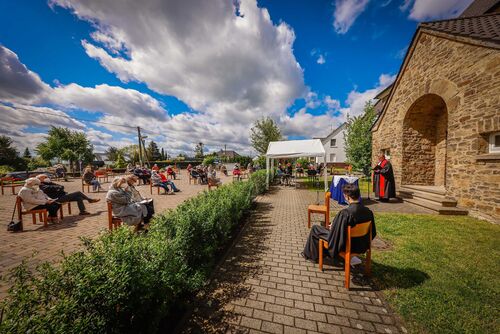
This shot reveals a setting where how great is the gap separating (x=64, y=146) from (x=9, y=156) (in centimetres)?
1740

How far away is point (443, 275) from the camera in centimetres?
297

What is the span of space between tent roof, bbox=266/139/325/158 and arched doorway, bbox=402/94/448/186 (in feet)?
12.3

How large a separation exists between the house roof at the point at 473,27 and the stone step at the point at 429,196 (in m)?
4.66

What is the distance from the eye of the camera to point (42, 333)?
41.4 inches

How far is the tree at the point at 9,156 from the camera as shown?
32.0m

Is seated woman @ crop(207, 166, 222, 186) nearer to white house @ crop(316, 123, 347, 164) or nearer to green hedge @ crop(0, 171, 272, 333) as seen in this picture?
green hedge @ crop(0, 171, 272, 333)

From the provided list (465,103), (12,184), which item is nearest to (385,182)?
(465,103)

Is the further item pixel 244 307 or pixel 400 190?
pixel 400 190

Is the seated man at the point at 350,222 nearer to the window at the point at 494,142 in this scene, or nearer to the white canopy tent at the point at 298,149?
the window at the point at 494,142

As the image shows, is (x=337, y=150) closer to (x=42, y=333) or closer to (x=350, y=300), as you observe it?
(x=350, y=300)

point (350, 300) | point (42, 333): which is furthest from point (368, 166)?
point (42, 333)

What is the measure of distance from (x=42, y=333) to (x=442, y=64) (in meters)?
10.9

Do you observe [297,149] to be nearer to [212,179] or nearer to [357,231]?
[212,179]

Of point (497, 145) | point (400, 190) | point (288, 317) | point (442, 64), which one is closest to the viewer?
point (288, 317)
